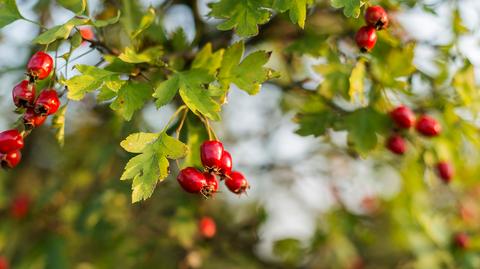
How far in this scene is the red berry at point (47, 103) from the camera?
1487mm

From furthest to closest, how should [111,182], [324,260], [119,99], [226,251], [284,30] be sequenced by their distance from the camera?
1. [324,260]
2. [226,251]
3. [111,182]
4. [284,30]
5. [119,99]

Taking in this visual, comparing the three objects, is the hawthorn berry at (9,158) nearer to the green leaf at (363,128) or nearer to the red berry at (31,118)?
the red berry at (31,118)

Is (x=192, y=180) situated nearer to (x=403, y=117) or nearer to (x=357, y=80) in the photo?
(x=357, y=80)

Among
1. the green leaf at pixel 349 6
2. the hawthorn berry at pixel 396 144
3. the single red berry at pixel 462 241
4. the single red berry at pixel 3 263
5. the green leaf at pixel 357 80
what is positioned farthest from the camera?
the single red berry at pixel 3 263

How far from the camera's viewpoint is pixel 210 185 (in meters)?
1.54

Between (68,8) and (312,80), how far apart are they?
102 cm

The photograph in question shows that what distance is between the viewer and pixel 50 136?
12.8 ft

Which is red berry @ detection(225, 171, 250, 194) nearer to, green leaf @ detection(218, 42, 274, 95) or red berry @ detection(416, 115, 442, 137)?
green leaf @ detection(218, 42, 274, 95)

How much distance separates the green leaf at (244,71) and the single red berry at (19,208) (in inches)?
88.6

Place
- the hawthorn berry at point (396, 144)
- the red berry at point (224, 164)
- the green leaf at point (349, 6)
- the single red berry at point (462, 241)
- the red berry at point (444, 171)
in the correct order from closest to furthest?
the green leaf at point (349, 6), the red berry at point (224, 164), the hawthorn berry at point (396, 144), the red berry at point (444, 171), the single red berry at point (462, 241)

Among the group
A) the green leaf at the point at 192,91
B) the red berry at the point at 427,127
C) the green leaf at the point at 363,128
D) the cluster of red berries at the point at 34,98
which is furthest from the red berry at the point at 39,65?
the red berry at the point at 427,127

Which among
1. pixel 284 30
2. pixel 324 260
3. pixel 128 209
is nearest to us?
pixel 284 30

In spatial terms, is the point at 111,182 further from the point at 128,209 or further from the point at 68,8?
the point at 68,8

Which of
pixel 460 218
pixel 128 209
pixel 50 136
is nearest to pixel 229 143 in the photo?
pixel 128 209
